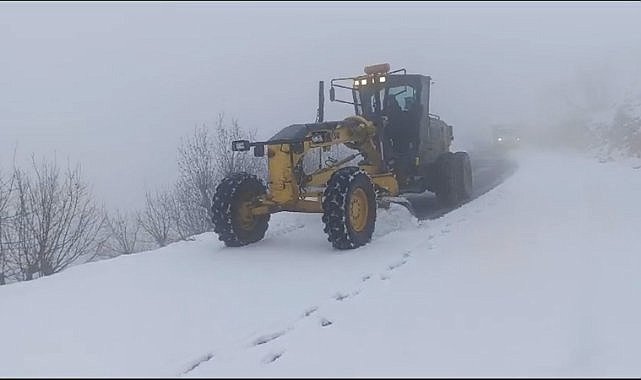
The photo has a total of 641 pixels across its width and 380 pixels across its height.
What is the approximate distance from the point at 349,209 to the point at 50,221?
8809 mm

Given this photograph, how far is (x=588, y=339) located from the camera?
14.2ft

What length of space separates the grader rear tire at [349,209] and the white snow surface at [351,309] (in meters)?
0.22

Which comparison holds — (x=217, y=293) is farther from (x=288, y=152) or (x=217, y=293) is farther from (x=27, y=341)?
(x=288, y=152)

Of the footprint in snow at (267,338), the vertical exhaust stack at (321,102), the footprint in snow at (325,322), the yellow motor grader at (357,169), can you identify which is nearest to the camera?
the footprint in snow at (267,338)

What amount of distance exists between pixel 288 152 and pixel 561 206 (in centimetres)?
527

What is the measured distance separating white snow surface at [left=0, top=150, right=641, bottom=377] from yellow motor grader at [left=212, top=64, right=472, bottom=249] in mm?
407

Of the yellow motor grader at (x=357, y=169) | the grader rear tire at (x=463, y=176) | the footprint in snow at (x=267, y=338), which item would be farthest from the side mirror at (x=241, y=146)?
the grader rear tire at (x=463, y=176)

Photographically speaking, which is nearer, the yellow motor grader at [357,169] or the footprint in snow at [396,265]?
the footprint in snow at [396,265]

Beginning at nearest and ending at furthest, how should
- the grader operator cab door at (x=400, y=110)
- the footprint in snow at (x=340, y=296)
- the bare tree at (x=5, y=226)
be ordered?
the footprint in snow at (x=340, y=296) → the grader operator cab door at (x=400, y=110) → the bare tree at (x=5, y=226)

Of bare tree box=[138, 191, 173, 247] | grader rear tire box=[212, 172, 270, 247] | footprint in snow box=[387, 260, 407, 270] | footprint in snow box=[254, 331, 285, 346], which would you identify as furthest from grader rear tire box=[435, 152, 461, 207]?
bare tree box=[138, 191, 173, 247]

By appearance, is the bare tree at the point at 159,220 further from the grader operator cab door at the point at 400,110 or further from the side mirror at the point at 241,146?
the side mirror at the point at 241,146

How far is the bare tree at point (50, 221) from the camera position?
13555mm

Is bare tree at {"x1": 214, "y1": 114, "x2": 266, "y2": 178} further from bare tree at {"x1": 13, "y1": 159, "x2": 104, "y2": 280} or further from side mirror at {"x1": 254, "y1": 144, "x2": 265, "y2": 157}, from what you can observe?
side mirror at {"x1": 254, "y1": 144, "x2": 265, "y2": 157}

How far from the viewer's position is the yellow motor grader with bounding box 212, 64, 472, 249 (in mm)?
8242
